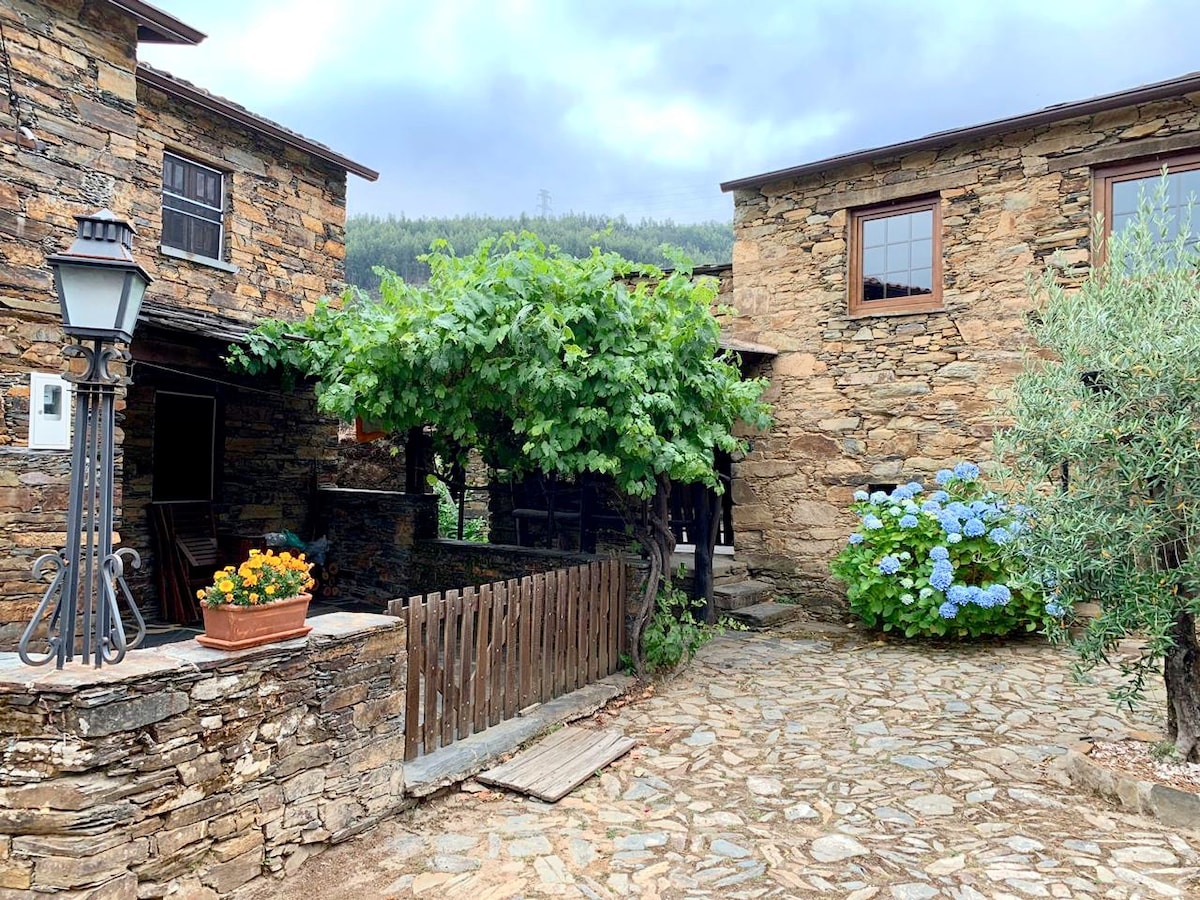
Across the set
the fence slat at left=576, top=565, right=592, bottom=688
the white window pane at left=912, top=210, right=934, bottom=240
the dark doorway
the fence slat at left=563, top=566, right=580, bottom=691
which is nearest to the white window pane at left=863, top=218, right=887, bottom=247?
the white window pane at left=912, top=210, right=934, bottom=240

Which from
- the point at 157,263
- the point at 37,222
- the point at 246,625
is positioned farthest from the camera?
the point at 157,263

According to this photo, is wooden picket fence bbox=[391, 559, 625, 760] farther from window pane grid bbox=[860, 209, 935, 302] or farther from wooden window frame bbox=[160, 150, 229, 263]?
wooden window frame bbox=[160, 150, 229, 263]

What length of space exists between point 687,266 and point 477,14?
30964mm

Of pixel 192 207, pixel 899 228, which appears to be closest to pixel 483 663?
pixel 899 228

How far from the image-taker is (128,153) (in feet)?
19.9

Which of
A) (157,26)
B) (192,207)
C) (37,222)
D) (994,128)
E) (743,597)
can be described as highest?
(157,26)

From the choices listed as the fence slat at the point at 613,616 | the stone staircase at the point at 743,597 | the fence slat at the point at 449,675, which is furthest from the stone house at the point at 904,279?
the fence slat at the point at 449,675

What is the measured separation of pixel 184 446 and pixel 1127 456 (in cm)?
909

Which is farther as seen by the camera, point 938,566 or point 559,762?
point 938,566

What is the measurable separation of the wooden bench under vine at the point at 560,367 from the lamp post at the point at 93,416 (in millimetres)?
2207

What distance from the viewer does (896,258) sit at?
7656 millimetres

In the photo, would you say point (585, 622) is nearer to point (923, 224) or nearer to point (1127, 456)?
point (1127, 456)

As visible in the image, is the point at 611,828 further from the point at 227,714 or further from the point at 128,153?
the point at 128,153

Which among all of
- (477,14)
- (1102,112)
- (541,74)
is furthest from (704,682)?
(541,74)
